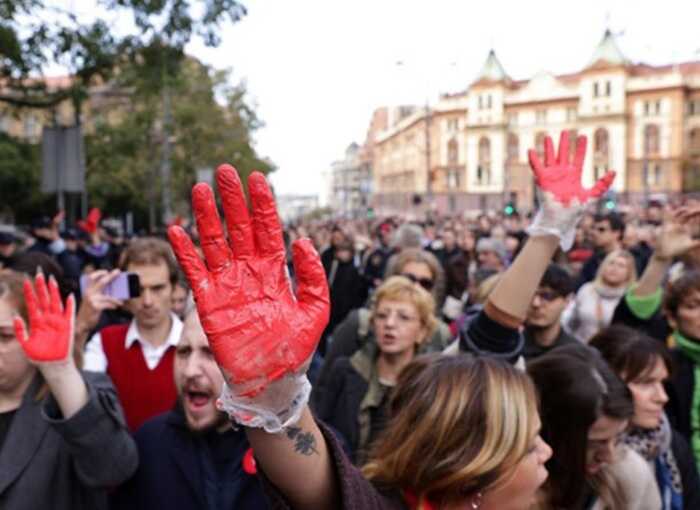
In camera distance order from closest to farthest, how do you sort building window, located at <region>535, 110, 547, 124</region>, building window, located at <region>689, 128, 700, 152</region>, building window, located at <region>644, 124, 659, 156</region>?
building window, located at <region>535, 110, 547, 124</region> < building window, located at <region>689, 128, 700, 152</region> < building window, located at <region>644, 124, 659, 156</region>

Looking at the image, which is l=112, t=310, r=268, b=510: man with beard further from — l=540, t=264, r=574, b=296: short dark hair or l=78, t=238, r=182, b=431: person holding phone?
l=540, t=264, r=574, b=296: short dark hair

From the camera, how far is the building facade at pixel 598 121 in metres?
74.9

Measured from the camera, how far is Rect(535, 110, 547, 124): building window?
75581 millimetres

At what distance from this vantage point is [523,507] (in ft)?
6.20

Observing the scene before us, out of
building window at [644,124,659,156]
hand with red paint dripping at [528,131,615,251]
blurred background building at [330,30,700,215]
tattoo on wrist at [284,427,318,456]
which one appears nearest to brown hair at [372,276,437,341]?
hand with red paint dripping at [528,131,615,251]

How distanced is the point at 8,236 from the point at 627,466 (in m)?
6.94

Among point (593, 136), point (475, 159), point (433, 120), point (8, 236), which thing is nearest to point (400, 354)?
point (8, 236)

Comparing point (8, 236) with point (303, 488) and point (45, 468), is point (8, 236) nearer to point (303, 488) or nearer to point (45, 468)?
point (45, 468)

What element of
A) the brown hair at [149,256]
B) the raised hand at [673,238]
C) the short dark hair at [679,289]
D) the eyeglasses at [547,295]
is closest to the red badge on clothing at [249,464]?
the brown hair at [149,256]

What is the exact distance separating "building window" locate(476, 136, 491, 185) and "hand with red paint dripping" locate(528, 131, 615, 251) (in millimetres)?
82944

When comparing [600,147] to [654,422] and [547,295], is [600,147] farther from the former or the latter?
[654,422]

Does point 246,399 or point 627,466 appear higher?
point 246,399

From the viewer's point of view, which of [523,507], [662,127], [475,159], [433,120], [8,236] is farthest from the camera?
[433,120]

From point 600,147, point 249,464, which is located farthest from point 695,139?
point 249,464
